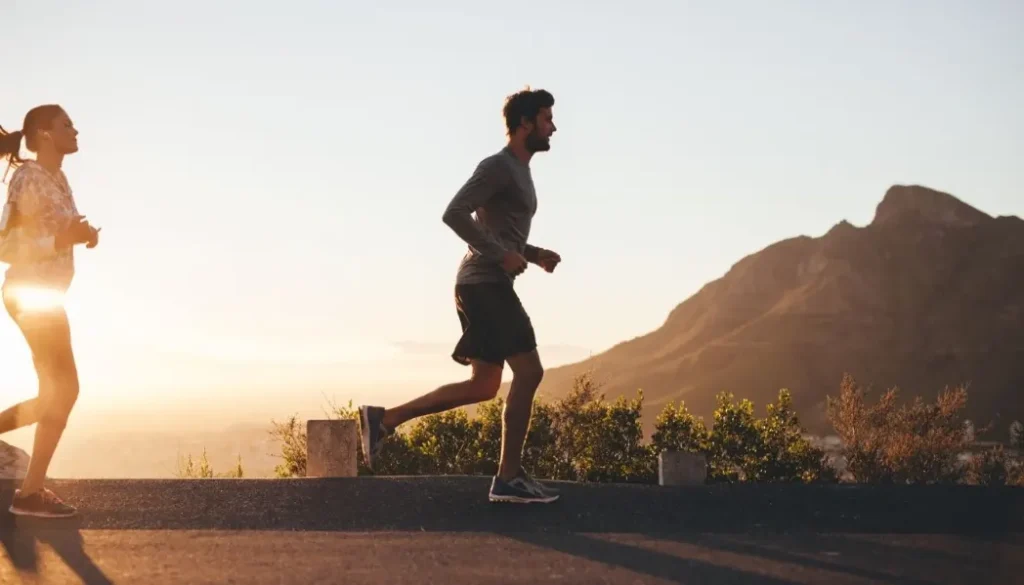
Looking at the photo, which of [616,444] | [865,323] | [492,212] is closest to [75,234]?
[492,212]

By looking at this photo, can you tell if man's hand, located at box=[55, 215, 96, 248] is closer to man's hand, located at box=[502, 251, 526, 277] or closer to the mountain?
man's hand, located at box=[502, 251, 526, 277]

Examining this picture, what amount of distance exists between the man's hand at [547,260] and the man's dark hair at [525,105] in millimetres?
781

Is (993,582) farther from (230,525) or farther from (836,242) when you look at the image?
(836,242)

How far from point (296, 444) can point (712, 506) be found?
33.4 ft

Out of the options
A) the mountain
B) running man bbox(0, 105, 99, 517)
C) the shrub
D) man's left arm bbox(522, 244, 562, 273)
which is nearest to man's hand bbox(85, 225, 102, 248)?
running man bbox(0, 105, 99, 517)

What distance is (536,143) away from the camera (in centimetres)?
684

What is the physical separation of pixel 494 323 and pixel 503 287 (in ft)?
0.70

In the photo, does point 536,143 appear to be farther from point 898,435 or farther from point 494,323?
point 898,435

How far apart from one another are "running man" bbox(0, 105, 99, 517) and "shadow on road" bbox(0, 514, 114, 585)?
0.13 m

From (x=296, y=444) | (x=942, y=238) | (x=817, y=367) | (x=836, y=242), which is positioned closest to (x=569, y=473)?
(x=296, y=444)

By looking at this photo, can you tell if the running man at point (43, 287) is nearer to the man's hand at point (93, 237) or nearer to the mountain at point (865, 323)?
the man's hand at point (93, 237)

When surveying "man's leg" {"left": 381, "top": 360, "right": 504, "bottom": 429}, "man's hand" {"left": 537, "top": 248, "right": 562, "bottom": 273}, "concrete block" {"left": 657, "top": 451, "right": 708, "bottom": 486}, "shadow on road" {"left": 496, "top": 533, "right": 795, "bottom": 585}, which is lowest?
"shadow on road" {"left": 496, "top": 533, "right": 795, "bottom": 585}

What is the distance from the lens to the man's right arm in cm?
638

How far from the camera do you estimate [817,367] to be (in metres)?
128
